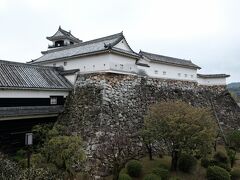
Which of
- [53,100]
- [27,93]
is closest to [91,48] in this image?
[53,100]

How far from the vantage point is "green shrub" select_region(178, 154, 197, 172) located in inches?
662

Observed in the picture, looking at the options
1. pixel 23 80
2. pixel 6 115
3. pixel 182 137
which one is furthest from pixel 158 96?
pixel 6 115

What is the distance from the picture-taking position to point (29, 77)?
60.1ft

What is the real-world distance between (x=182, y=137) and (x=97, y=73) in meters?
7.68

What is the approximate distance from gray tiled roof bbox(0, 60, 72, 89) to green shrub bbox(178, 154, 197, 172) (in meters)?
9.63

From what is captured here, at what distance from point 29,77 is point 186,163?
39.7ft

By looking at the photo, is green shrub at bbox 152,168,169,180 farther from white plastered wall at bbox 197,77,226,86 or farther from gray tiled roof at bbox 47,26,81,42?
gray tiled roof at bbox 47,26,81,42

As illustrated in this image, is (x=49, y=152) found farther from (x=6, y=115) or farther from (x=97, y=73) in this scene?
(x=97, y=73)

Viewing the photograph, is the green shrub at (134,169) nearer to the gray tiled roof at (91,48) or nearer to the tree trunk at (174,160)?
the tree trunk at (174,160)

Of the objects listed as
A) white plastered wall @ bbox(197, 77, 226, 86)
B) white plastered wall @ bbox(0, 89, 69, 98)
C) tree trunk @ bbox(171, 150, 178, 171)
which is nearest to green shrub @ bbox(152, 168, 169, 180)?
tree trunk @ bbox(171, 150, 178, 171)

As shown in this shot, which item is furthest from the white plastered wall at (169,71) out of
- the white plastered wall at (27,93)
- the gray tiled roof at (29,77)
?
the white plastered wall at (27,93)

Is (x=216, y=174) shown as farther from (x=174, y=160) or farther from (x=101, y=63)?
(x=101, y=63)

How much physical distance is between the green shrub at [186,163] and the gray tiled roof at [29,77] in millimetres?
9633

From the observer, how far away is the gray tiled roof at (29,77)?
662 inches
